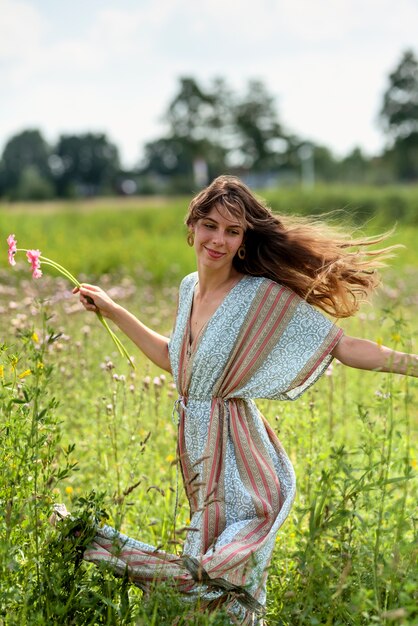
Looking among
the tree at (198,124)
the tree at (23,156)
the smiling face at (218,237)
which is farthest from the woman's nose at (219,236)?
the tree at (23,156)

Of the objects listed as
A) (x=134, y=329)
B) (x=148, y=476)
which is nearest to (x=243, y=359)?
(x=134, y=329)

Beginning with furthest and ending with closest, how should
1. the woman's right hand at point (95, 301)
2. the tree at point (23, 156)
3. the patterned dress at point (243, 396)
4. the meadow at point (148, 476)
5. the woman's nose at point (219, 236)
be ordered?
the tree at point (23, 156), the woman's right hand at point (95, 301), the woman's nose at point (219, 236), the patterned dress at point (243, 396), the meadow at point (148, 476)

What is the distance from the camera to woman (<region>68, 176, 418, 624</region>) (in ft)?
8.90

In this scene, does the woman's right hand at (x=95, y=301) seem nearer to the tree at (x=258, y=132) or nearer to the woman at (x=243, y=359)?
the woman at (x=243, y=359)

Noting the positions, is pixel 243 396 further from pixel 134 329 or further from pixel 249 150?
pixel 249 150

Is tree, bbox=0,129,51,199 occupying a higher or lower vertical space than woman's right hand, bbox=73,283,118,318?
lower

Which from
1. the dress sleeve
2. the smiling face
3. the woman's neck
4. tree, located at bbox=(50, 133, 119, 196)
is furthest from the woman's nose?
tree, located at bbox=(50, 133, 119, 196)

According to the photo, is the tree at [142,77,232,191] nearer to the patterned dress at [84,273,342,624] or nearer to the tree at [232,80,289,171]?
the tree at [232,80,289,171]

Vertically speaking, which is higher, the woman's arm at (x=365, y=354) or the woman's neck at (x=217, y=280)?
the woman's neck at (x=217, y=280)

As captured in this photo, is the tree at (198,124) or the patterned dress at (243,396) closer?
the patterned dress at (243,396)

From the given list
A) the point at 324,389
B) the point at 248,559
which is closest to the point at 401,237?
the point at 324,389

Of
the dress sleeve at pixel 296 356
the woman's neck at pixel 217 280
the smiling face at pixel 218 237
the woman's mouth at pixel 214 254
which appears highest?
the smiling face at pixel 218 237

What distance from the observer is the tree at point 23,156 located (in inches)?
3688

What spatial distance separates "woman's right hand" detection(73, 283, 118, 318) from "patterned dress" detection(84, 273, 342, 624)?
0.33 metres
